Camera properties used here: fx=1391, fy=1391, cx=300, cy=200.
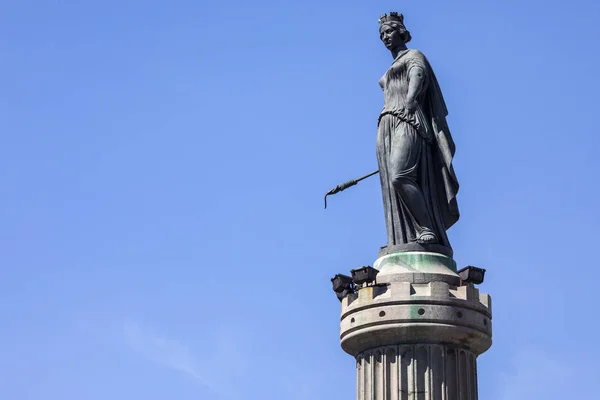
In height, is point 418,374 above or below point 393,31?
below

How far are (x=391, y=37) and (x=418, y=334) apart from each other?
19.2 feet

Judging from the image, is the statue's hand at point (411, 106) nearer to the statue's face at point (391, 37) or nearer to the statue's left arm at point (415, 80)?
Answer: the statue's left arm at point (415, 80)

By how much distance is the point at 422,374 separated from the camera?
23.1m

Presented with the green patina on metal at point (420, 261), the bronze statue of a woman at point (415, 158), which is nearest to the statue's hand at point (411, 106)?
the bronze statue of a woman at point (415, 158)

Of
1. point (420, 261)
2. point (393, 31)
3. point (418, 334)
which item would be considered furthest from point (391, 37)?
point (418, 334)

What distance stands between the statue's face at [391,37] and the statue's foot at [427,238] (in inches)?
149

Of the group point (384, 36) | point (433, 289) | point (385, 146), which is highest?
point (384, 36)

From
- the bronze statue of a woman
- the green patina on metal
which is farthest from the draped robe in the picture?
the green patina on metal

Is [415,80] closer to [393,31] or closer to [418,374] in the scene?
[393,31]

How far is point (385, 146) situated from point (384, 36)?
2.24 m

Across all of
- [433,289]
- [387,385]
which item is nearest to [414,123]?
[433,289]

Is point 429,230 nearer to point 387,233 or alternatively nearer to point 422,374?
point 387,233

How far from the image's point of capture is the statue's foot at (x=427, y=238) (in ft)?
79.4

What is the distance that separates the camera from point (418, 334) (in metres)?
23.2
